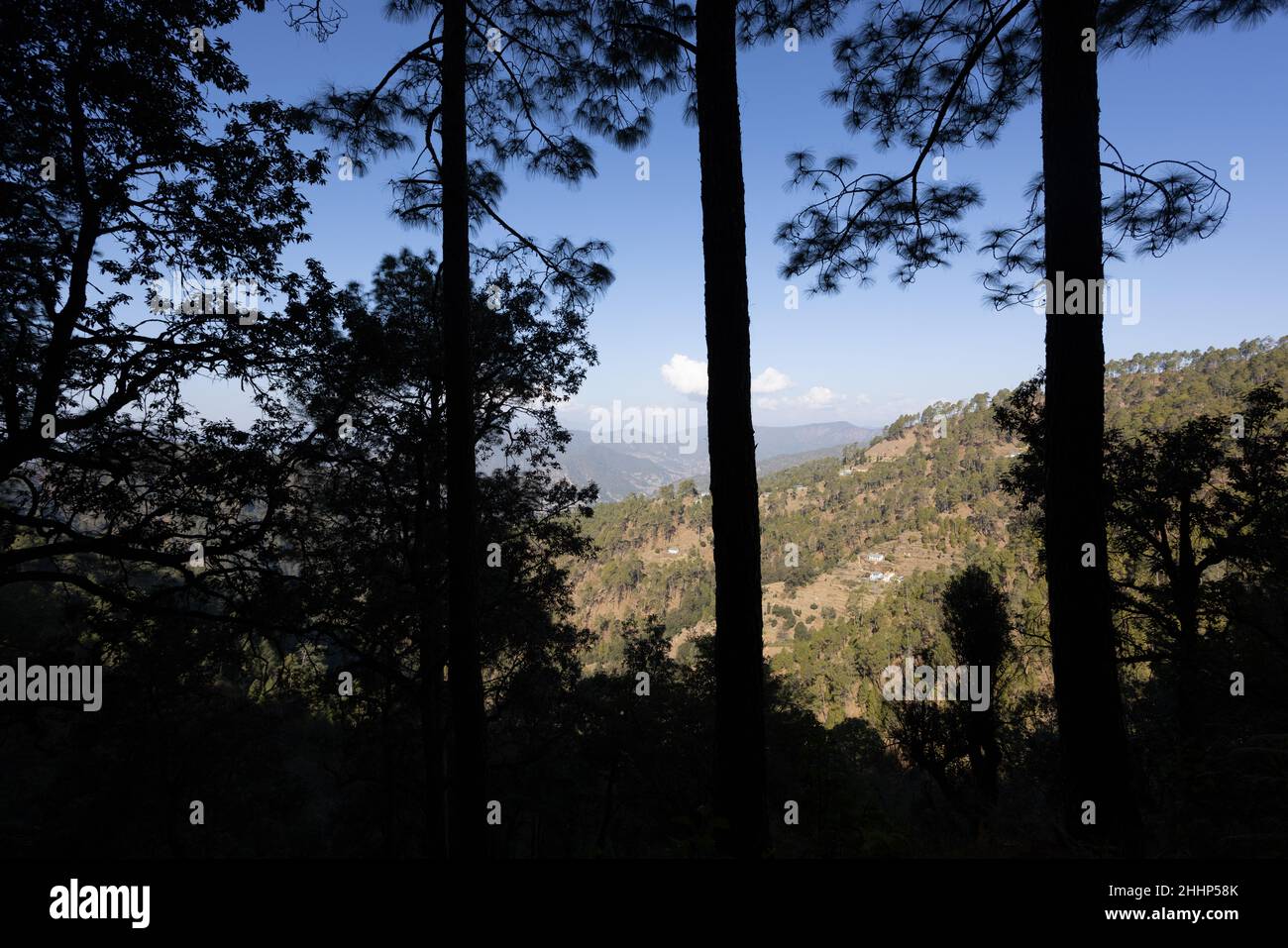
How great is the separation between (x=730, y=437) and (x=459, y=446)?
2.37 meters

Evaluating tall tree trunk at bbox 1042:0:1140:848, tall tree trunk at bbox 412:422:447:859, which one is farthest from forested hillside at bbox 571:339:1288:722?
tall tree trunk at bbox 1042:0:1140:848

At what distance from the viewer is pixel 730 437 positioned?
322cm

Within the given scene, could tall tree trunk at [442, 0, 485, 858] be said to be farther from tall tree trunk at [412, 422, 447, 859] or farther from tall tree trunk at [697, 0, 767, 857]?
tall tree trunk at [412, 422, 447, 859]

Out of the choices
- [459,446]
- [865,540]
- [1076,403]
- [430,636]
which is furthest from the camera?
[865,540]

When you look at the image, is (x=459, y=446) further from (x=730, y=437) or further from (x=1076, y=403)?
(x=1076, y=403)

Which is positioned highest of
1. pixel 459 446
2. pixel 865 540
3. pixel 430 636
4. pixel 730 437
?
pixel 459 446

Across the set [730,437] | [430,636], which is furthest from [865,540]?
[730,437]

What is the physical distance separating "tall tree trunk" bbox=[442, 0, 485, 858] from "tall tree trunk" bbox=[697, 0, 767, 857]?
215 centimetres

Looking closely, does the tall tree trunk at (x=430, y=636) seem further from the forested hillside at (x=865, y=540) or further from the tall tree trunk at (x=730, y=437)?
the forested hillside at (x=865, y=540)

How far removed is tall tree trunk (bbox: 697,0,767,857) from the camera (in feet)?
10.2

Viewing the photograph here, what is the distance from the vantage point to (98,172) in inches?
162

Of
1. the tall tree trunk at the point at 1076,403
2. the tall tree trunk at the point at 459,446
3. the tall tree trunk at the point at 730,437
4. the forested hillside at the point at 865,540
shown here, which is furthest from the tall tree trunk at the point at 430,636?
the forested hillside at the point at 865,540

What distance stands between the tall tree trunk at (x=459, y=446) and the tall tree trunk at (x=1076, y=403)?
169 inches
